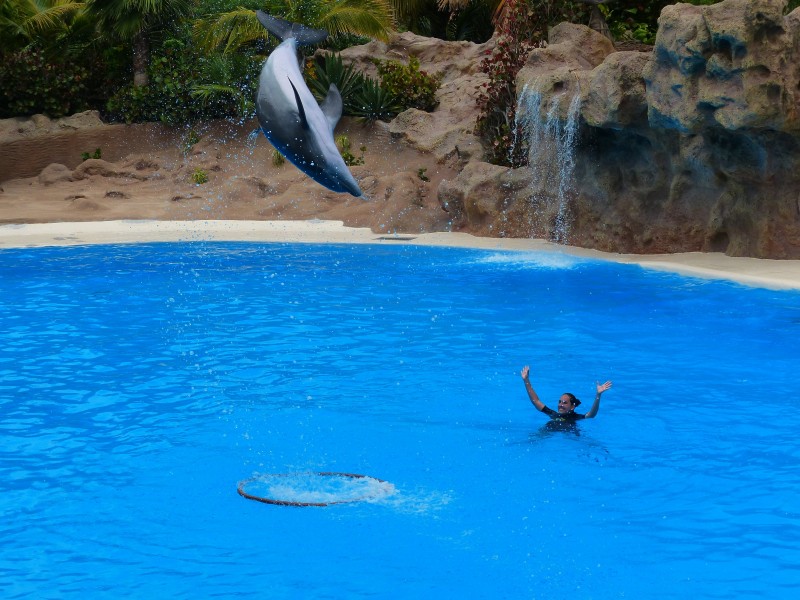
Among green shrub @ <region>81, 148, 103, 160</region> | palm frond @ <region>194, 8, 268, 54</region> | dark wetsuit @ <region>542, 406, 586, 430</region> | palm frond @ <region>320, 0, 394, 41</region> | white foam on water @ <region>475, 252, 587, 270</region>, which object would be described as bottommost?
dark wetsuit @ <region>542, 406, 586, 430</region>

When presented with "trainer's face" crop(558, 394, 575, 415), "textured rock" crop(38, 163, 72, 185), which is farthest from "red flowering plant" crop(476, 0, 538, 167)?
"trainer's face" crop(558, 394, 575, 415)

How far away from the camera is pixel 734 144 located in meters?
13.1

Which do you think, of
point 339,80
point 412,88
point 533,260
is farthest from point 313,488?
point 339,80

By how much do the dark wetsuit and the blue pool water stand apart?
7 centimetres

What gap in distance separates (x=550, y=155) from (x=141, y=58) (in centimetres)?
1144

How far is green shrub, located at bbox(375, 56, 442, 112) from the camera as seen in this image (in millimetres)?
21141

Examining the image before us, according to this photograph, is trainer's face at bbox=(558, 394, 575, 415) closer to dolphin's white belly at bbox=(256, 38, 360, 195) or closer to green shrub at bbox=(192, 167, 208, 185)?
dolphin's white belly at bbox=(256, 38, 360, 195)

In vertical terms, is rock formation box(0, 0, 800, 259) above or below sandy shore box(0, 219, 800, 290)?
above

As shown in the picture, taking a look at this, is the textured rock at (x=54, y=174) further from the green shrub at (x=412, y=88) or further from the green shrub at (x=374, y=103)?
the green shrub at (x=412, y=88)

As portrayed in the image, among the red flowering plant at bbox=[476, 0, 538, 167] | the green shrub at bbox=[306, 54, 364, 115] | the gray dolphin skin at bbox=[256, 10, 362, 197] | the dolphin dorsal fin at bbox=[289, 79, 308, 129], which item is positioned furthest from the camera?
the green shrub at bbox=[306, 54, 364, 115]

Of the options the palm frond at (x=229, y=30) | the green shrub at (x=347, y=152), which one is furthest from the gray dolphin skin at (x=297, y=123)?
the palm frond at (x=229, y=30)

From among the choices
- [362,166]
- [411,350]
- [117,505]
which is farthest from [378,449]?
[362,166]

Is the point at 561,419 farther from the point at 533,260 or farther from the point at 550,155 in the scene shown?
the point at 550,155

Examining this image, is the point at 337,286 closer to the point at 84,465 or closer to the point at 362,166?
the point at 84,465
